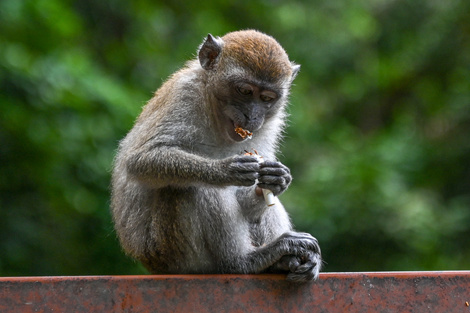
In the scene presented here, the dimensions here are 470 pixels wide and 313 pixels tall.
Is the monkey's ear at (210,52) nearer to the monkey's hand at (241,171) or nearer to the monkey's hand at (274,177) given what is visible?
the monkey's hand at (241,171)

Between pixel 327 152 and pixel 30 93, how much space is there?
6.72 m

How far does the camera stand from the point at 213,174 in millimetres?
5832

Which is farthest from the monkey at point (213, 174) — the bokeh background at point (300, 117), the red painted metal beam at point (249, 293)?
the bokeh background at point (300, 117)

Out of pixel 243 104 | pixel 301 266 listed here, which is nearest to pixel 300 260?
pixel 301 266

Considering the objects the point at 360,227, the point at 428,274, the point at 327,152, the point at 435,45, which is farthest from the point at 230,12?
the point at 428,274

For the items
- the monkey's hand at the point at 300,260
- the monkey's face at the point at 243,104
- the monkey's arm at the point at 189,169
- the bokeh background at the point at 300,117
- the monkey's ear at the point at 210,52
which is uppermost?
the monkey's ear at the point at 210,52

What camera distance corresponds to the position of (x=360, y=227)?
36.3 feet

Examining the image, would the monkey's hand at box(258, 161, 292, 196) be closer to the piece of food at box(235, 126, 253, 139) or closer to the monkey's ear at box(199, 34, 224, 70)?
the piece of food at box(235, 126, 253, 139)

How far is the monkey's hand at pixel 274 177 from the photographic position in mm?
5668

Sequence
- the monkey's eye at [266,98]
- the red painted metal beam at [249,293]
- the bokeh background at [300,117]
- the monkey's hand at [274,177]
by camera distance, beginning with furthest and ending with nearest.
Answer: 1. the bokeh background at [300,117]
2. the monkey's eye at [266,98]
3. the monkey's hand at [274,177]
4. the red painted metal beam at [249,293]

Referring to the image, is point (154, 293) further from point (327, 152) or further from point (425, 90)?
point (425, 90)

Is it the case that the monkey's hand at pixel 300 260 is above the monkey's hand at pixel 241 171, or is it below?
below

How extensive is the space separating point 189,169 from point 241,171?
404 millimetres

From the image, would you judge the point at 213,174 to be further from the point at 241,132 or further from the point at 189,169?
the point at 241,132
